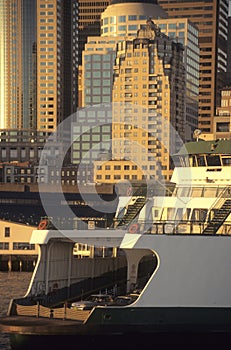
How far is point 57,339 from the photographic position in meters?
29.4

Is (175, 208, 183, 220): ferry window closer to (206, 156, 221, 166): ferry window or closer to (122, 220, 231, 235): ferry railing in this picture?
(122, 220, 231, 235): ferry railing

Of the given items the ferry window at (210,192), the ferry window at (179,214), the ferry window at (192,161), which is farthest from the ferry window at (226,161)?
the ferry window at (179,214)

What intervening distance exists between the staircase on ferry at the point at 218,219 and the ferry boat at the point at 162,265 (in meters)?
0.04

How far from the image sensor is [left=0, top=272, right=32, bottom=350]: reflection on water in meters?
42.5

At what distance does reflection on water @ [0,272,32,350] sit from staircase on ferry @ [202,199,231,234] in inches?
394

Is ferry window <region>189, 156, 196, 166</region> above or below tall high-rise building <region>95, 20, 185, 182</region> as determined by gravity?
above

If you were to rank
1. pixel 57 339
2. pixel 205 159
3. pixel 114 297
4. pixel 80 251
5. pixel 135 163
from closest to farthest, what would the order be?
pixel 57 339 < pixel 114 297 < pixel 205 159 < pixel 80 251 < pixel 135 163

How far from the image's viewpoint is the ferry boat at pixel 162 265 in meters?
29.9

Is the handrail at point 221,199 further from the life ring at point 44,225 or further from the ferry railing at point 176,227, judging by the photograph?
the life ring at point 44,225

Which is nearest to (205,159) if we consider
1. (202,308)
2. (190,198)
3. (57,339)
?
(190,198)

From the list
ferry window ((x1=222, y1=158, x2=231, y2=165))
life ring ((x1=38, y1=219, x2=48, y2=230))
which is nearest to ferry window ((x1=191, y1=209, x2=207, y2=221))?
ferry window ((x1=222, y1=158, x2=231, y2=165))

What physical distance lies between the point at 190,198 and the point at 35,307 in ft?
25.4

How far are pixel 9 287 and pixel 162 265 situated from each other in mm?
28481

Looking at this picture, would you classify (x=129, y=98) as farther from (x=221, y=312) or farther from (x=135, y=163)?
(x=221, y=312)
